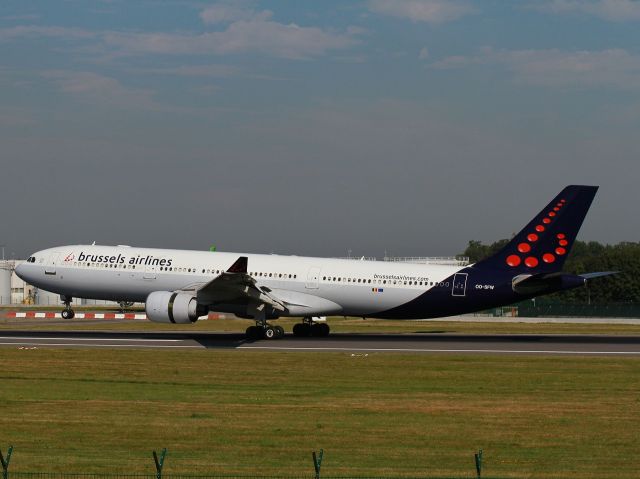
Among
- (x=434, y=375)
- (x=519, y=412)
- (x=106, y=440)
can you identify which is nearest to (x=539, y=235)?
(x=434, y=375)

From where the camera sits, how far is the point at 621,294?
143750mm

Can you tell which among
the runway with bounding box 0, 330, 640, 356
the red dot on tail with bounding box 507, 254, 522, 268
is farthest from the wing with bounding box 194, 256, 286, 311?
the red dot on tail with bounding box 507, 254, 522, 268

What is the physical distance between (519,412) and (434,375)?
7.67 metres

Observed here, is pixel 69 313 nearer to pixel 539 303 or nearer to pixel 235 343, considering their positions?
pixel 235 343

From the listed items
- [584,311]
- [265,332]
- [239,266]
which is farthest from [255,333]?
[584,311]

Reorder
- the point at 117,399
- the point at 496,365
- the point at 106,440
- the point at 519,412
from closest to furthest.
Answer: the point at 106,440 < the point at 519,412 < the point at 117,399 < the point at 496,365

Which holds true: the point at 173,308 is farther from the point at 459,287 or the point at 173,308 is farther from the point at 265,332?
the point at 459,287

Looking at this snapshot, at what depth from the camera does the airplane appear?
48344 millimetres

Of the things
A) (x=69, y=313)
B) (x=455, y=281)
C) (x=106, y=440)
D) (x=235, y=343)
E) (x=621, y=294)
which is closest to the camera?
(x=106, y=440)

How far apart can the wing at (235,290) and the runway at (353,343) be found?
2023mm

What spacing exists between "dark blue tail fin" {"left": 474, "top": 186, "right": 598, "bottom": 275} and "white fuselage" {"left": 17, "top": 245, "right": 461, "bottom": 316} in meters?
3.26

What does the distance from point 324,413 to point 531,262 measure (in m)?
25.4

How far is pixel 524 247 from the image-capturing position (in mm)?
49250

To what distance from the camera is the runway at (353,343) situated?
43562 millimetres
